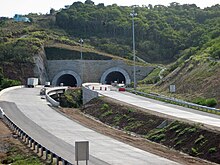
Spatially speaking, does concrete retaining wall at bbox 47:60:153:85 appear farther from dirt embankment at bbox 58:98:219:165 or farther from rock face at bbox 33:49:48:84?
dirt embankment at bbox 58:98:219:165

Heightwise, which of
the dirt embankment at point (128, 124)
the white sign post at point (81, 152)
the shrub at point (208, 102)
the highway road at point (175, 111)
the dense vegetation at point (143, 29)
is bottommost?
the dirt embankment at point (128, 124)

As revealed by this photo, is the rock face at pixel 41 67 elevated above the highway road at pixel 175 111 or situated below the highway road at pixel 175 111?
above

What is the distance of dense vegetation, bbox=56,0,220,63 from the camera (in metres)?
104

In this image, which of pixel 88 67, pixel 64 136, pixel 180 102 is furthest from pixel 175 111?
pixel 88 67

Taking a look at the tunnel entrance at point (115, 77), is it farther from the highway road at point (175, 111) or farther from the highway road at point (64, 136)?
the highway road at point (64, 136)

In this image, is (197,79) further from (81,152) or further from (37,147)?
(81,152)

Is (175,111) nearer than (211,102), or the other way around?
(175,111)

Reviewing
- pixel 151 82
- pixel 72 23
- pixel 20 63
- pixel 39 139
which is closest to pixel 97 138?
pixel 39 139

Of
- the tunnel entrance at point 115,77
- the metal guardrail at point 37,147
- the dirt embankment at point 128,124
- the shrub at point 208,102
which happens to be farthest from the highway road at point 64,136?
the tunnel entrance at point 115,77

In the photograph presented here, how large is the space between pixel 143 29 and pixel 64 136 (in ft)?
264

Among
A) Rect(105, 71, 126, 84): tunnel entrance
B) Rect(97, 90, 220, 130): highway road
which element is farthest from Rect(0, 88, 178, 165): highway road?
Rect(105, 71, 126, 84): tunnel entrance

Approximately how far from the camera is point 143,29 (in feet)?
368

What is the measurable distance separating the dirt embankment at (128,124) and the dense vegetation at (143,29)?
4491cm

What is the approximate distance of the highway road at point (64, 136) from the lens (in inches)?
1022
